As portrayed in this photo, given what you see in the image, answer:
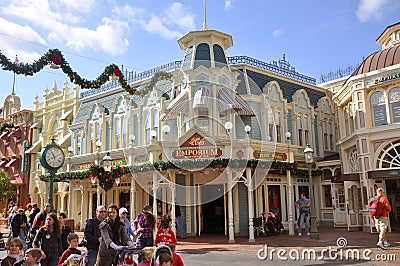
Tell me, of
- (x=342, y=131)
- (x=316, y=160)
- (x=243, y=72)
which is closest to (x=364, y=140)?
(x=342, y=131)

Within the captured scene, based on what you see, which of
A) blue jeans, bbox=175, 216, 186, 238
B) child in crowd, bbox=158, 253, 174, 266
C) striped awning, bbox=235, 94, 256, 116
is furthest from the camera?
striped awning, bbox=235, 94, 256, 116

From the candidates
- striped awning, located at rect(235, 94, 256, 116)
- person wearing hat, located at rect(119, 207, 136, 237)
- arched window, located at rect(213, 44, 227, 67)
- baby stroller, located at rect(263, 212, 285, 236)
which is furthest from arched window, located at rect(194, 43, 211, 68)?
person wearing hat, located at rect(119, 207, 136, 237)

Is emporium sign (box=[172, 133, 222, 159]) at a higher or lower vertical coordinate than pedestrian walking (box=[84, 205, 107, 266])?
higher

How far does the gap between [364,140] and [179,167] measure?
28.9 ft

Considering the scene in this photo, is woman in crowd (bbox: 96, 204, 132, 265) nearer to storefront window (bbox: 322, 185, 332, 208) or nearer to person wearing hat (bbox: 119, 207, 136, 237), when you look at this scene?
person wearing hat (bbox: 119, 207, 136, 237)

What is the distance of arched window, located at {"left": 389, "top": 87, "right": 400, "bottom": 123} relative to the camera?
54.0 feet

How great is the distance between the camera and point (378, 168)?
16484 mm

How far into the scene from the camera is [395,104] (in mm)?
16531

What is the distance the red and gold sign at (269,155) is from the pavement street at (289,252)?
3340 mm

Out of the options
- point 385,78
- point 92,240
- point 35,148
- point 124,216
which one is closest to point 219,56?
point 385,78

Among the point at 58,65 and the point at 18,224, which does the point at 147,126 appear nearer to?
the point at 58,65

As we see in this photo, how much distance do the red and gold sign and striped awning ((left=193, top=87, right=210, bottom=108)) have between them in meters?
3.41

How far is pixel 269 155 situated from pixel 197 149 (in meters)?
Result: 3.25

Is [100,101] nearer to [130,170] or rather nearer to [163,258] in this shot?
[130,170]
